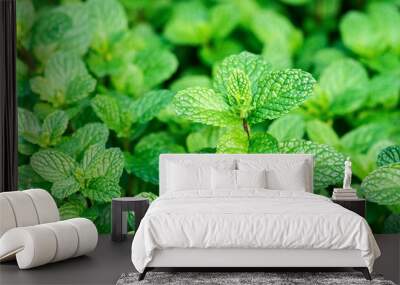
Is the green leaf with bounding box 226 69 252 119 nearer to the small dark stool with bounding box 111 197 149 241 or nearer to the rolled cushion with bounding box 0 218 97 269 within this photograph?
the small dark stool with bounding box 111 197 149 241

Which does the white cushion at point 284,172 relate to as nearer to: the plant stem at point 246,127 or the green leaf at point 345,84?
the plant stem at point 246,127

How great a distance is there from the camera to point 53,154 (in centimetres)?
671

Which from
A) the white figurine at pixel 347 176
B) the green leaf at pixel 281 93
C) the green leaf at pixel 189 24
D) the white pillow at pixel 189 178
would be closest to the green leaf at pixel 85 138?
the white pillow at pixel 189 178

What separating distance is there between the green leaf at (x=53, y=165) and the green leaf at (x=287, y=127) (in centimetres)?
186

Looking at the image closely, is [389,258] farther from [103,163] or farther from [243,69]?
[103,163]

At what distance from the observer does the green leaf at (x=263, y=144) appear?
21.8ft

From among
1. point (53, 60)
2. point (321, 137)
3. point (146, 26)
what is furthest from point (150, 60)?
point (321, 137)

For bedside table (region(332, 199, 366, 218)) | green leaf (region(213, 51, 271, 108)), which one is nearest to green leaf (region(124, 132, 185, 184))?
green leaf (region(213, 51, 271, 108))

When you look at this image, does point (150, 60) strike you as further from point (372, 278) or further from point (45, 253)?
point (372, 278)

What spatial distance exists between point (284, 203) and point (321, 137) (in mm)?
1898

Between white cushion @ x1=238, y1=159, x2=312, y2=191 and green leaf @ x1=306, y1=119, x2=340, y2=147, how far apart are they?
1.52ft

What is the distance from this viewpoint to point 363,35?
6.71m

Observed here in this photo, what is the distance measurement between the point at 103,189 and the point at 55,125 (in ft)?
2.43

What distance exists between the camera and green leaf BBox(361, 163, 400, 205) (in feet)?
21.6
